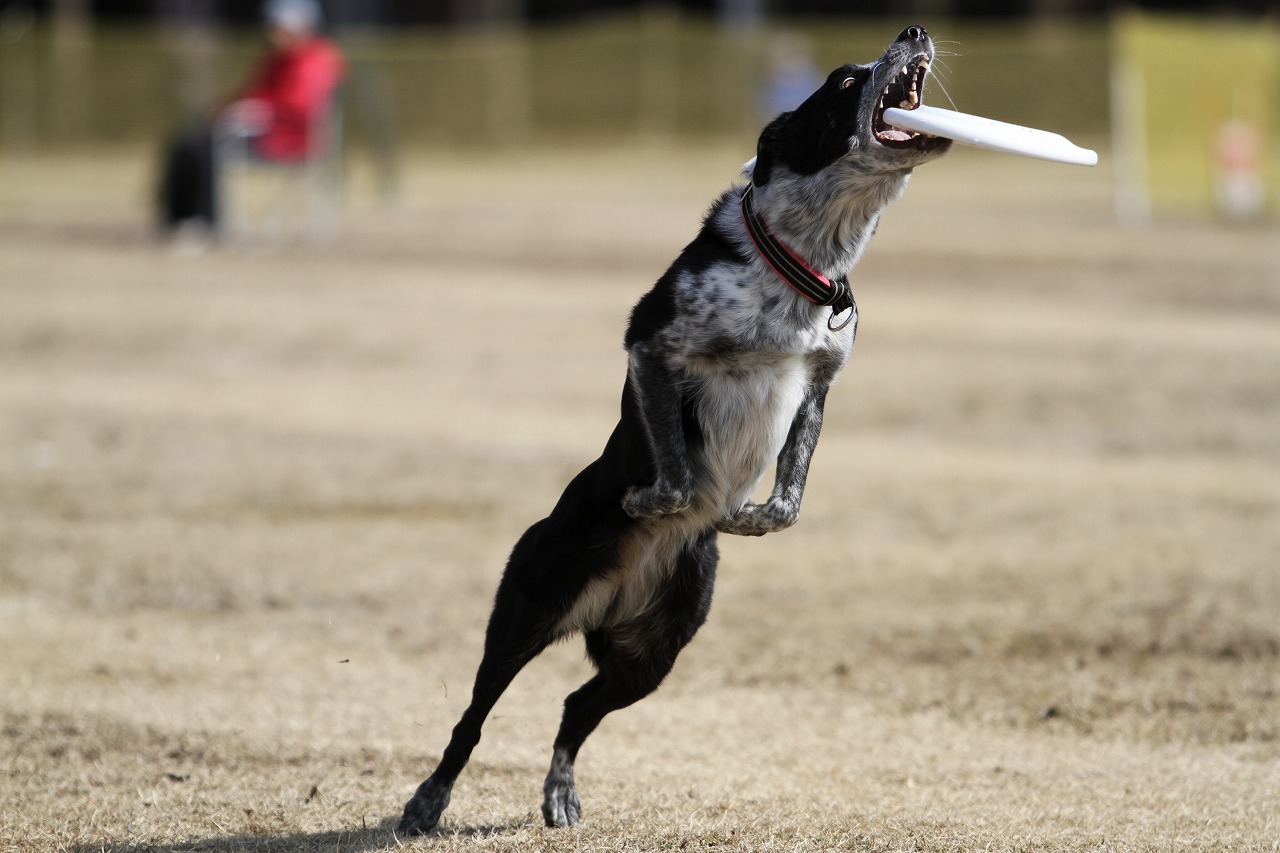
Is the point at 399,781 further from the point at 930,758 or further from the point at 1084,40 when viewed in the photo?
the point at 1084,40

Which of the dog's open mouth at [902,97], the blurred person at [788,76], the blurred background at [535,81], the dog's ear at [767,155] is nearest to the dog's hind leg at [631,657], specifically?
the dog's ear at [767,155]

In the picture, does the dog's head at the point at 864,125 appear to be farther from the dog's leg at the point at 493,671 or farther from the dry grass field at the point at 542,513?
the dry grass field at the point at 542,513

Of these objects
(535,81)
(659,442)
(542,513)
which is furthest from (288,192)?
(659,442)

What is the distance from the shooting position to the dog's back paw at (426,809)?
13.1 feet

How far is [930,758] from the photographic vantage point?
4910mm

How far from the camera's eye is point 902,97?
3.79 meters

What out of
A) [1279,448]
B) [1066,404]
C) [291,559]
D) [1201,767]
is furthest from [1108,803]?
[1066,404]

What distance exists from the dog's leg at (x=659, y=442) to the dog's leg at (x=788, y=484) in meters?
0.16

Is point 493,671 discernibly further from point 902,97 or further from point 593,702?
point 902,97

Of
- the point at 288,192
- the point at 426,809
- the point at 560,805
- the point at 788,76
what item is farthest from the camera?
the point at 788,76

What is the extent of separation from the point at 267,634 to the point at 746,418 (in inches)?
121

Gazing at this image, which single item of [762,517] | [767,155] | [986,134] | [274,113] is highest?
[986,134]

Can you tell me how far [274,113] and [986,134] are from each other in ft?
41.5

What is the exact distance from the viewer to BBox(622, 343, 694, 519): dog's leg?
3.77 metres
